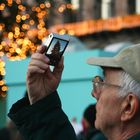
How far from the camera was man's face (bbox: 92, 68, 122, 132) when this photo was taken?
2473mm

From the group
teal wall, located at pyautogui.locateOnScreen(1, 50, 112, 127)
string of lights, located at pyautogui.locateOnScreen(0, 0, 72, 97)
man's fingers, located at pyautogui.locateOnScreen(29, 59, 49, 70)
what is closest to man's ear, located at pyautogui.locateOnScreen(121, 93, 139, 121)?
man's fingers, located at pyautogui.locateOnScreen(29, 59, 49, 70)

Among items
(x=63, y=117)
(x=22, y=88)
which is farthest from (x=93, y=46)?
(x=63, y=117)

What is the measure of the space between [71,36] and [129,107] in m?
7.01

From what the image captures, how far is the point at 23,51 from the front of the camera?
1534cm

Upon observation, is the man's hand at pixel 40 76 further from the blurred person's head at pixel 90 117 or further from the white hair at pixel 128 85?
the blurred person's head at pixel 90 117

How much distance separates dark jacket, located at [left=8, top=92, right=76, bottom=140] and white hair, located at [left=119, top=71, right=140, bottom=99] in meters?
0.55

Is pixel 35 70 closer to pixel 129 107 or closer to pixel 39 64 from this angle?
pixel 39 64

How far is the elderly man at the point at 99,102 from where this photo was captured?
244cm

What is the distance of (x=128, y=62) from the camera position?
2443 mm

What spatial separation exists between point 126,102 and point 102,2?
2558cm

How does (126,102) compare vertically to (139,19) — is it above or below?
above

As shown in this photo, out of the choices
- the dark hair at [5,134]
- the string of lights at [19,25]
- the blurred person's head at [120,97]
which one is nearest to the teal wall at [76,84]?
the dark hair at [5,134]

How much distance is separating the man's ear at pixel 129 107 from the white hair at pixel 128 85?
0.02 meters

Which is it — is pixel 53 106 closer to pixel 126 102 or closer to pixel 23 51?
pixel 126 102
